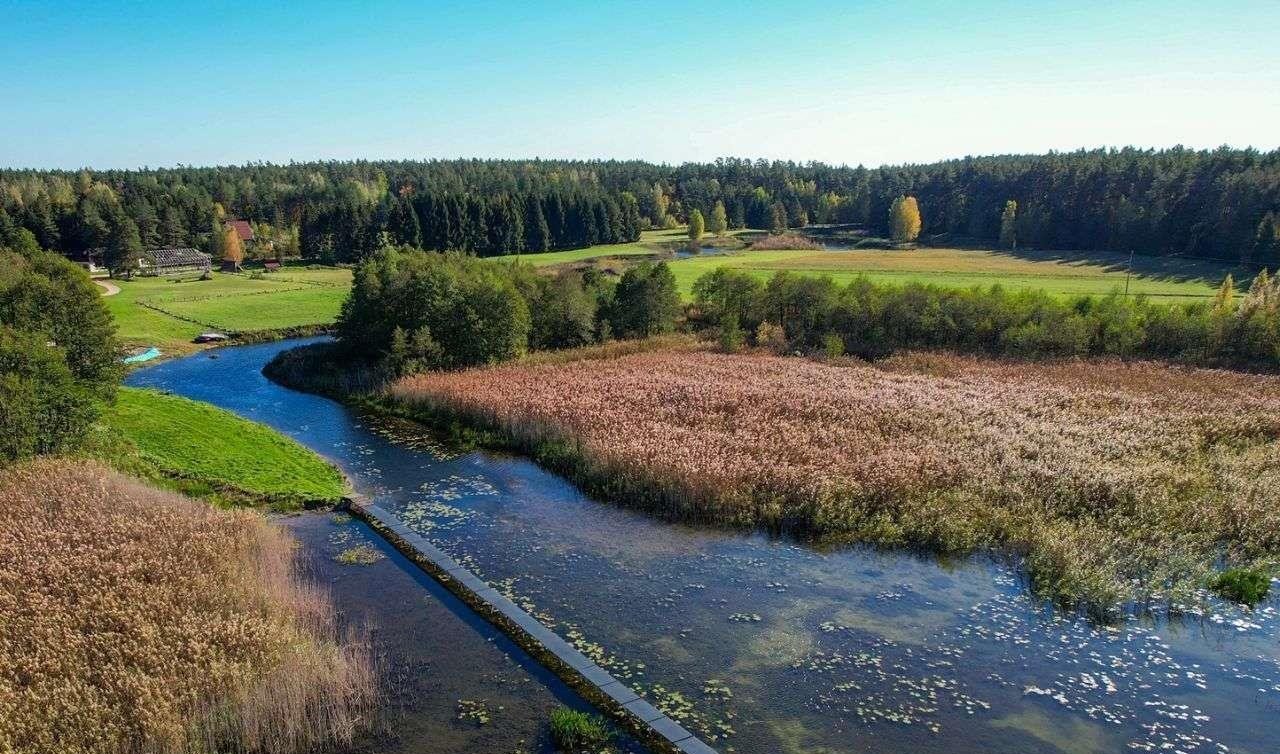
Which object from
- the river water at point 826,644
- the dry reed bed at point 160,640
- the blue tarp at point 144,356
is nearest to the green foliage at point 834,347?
the river water at point 826,644

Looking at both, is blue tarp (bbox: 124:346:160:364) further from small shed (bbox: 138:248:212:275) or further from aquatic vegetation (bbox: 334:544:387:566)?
small shed (bbox: 138:248:212:275)

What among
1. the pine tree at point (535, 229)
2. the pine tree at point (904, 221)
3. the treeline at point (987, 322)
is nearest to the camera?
the treeline at point (987, 322)

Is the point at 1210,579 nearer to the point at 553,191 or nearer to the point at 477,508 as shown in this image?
the point at 477,508

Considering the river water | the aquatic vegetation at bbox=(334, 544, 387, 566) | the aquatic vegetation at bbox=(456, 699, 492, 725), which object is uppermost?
the aquatic vegetation at bbox=(334, 544, 387, 566)

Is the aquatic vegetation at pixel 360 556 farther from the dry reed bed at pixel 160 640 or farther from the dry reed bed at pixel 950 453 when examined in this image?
the dry reed bed at pixel 950 453

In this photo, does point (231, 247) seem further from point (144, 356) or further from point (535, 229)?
point (144, 356)

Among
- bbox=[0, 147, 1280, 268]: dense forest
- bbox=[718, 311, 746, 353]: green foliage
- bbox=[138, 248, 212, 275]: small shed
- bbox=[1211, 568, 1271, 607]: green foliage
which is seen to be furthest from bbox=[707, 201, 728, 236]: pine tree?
bbox=[1211, 568, 1271, 607]: green foliage

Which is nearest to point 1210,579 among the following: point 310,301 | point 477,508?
point 477,508
